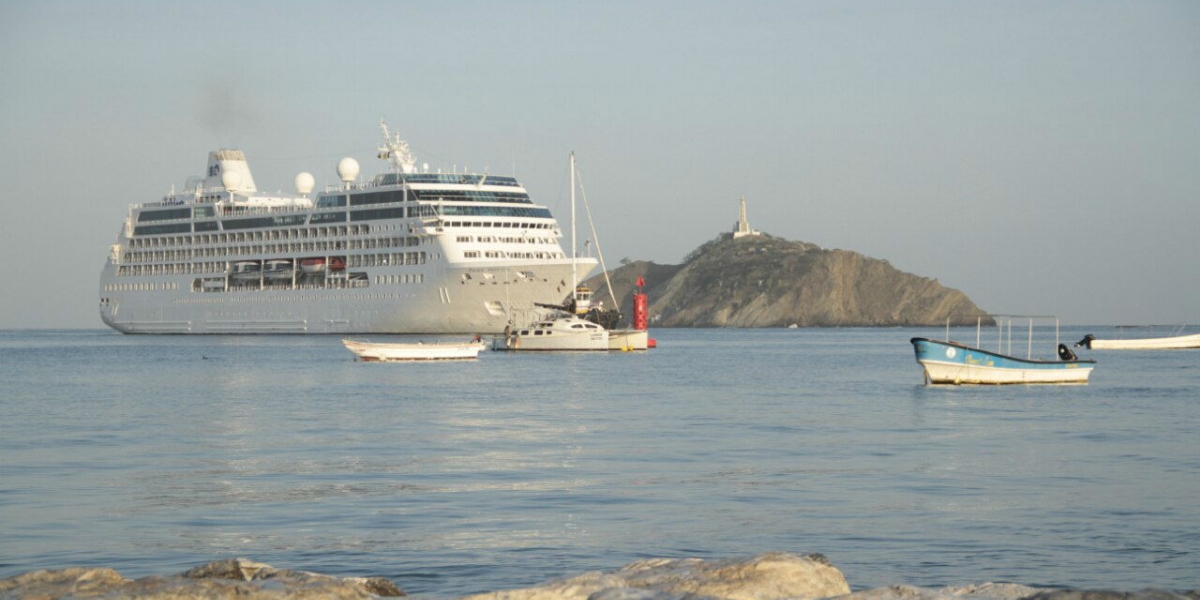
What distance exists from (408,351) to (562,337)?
12.3 meters

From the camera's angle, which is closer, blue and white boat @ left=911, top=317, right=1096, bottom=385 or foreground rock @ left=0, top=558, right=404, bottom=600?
foreground rock @ left=0, top=558, right=404, bottom=600

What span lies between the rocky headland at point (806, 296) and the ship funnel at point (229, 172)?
79.8m

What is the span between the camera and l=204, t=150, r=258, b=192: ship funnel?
357ft

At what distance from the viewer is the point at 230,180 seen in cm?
10838

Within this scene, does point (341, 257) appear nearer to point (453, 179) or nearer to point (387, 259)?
point (387, 259)

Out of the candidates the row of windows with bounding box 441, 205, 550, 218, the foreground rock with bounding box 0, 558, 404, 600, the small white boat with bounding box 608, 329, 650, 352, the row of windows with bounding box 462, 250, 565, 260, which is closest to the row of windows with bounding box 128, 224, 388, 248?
the row of windows with bounding box 441, 205, 550, 218

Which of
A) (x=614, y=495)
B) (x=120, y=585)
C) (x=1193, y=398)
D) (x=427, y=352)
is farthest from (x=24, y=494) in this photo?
(x=427, y=352)

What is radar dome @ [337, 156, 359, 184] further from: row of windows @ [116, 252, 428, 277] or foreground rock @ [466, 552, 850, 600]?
foreground rock @ [466, 552, 850, 600]

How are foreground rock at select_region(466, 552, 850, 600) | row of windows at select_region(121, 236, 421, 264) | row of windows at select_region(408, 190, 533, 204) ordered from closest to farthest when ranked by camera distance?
1. foreground rock at select_region(466, 552, 850, 600)
2. row of windows at select_region(408, 190, 533, 204)
3. row of windows at select_region(121, 236, 421, 264)

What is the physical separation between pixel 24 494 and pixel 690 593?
11168 mm

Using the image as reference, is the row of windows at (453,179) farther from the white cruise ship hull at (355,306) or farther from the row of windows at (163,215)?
the row of windows at (163,215)

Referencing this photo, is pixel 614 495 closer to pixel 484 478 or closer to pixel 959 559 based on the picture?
pixel 484 478

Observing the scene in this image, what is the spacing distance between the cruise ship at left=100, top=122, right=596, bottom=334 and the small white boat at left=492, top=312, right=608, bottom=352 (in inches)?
389

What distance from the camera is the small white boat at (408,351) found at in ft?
192
